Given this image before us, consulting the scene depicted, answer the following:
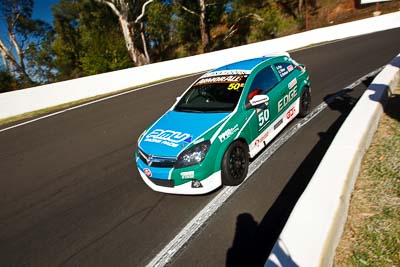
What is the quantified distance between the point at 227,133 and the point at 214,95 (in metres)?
1.12

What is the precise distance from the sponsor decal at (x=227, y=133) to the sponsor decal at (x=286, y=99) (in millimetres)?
1474

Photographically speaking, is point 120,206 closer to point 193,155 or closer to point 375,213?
point 193,155

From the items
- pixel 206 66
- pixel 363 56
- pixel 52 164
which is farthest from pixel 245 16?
pixel 52 164

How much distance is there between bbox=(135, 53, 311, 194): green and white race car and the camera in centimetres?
388

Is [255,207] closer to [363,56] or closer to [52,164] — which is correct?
[52,164]

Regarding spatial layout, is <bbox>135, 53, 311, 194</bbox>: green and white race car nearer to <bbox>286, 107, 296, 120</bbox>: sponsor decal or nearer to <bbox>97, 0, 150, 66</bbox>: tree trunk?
<bbox>286, 107, 296, 120</bbox>: sponsor decal

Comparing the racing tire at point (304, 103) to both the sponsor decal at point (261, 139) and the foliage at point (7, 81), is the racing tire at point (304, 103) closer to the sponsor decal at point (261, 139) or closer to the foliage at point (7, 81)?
the sponsor decal at point (261, 139)

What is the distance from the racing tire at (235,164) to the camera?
13.2 ft

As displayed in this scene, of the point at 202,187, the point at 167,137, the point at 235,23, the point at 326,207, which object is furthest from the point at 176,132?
the point at 235,23

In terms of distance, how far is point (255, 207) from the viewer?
3828 mm

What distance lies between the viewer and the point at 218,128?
403 cm

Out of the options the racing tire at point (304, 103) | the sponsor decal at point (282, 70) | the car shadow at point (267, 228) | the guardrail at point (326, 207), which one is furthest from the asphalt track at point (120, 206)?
the sponsor decal at point (282, 70)

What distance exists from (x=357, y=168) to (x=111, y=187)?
3765 mm

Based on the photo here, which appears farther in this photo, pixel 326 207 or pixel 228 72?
pixel 228 72
